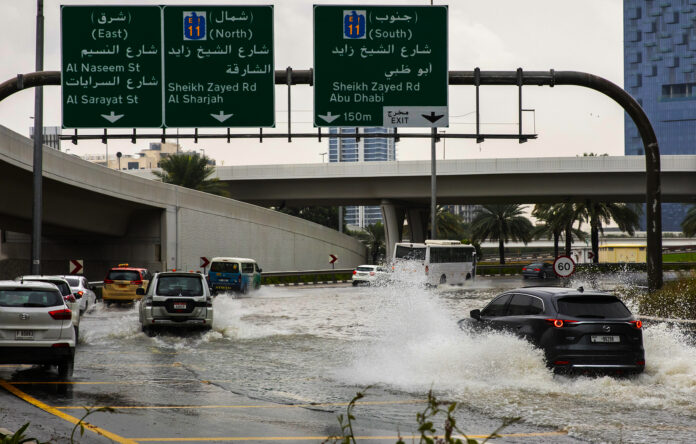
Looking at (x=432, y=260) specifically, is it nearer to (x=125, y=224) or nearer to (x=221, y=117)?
(x=125, y=224)

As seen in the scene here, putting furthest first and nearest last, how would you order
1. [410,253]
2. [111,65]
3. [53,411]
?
1. [410,253]
2. [111,65]
3. [53,411]

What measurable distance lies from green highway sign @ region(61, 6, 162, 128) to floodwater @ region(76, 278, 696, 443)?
5575mm

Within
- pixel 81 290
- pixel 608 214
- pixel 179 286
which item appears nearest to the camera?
pixel 179 286

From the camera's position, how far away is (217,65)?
2169 centimetres

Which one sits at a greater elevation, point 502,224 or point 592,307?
point 502,224

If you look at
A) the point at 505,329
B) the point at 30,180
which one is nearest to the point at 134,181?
the point at 30,180

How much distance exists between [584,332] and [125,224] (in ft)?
144

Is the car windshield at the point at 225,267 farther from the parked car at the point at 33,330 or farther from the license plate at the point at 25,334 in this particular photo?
the license plate at the point at 25,334

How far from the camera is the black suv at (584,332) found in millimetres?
12688

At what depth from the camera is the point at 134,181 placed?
49250mm

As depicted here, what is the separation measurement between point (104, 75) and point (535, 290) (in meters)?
12.9

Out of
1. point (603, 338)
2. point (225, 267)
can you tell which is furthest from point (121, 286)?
point (603, 338)

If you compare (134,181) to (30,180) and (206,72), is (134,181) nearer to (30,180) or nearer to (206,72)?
(30,180)

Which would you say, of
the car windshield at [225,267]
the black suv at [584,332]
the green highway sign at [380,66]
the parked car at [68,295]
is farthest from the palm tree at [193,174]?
the black suv at [584,332]
